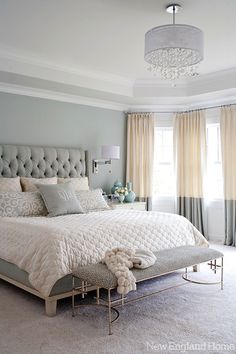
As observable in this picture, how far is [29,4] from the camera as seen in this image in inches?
136

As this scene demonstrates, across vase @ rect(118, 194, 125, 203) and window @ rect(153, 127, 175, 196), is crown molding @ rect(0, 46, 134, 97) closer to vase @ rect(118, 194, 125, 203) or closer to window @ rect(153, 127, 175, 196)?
window @ rect(153, 127, 175, 196)

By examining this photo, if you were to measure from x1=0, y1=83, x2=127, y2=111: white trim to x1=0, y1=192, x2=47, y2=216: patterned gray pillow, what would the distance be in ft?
5.28

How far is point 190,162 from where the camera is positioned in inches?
262

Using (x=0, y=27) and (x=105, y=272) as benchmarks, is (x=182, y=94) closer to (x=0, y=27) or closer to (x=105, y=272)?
(x=0, y=27)

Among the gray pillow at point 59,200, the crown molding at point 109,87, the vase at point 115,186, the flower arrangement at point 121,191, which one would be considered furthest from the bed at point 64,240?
the vase at point 115,186

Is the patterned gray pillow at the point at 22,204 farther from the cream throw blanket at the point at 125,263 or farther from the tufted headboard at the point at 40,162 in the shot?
the cream throw blanket at the point at 125,263

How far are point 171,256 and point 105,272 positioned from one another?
2.76 ft

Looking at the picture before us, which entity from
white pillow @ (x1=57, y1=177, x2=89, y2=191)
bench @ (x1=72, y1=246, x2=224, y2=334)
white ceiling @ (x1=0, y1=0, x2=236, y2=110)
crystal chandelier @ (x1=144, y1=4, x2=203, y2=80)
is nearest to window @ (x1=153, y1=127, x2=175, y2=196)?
white ceiling @ (x1=0, y1=0, x2=236, y2=110)

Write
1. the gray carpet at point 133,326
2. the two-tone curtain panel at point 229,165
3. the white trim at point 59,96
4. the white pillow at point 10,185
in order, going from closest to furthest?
the gray carpet at point 133,326 → the white pillow at point 10,185 → the white trim at point 59,96 → the two-tone curtain panel at point 229,165

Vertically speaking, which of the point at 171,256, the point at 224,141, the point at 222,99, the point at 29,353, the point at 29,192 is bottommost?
the point at 29,353

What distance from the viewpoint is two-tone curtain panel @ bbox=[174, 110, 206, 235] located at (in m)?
6.52

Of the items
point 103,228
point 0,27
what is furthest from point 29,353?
point 0,27

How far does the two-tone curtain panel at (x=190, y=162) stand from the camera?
21.4 feet

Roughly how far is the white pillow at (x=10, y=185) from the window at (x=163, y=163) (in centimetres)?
287
